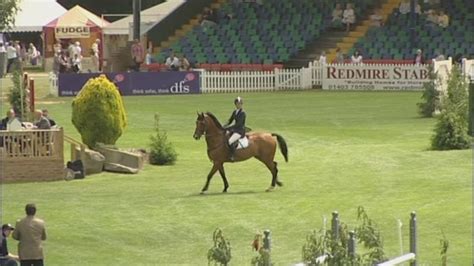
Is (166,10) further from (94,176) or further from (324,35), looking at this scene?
(94,176)

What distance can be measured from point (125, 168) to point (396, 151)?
6.77 metres

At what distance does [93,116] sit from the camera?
3406cm

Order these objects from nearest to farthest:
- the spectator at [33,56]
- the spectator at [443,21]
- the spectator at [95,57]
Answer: the spectator at [443,21], the spectator at [95,57], the spectator at [33,56]

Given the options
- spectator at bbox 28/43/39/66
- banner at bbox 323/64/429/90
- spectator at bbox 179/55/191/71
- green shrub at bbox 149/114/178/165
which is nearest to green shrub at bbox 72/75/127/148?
green shrub at bbox 149/114/178/165

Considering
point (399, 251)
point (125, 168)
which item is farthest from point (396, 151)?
point (399, 251)

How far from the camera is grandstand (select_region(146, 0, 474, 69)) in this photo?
6075 centimetres

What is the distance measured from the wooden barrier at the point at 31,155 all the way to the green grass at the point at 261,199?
63 cm

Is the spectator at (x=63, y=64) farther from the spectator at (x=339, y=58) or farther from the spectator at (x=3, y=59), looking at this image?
the spectator at (x=339, y=58)

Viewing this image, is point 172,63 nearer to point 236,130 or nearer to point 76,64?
point 76,64

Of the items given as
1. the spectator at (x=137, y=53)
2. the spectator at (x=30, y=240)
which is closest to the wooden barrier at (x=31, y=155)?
the spectator at (x=30, y=240)

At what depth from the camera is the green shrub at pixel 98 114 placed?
34.0 m

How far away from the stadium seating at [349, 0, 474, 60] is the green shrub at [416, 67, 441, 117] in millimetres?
14508

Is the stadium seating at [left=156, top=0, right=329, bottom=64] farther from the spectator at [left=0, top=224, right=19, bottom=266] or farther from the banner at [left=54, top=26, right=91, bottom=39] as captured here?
the spectator at [left=0, top=224, right=19, bottom=266]

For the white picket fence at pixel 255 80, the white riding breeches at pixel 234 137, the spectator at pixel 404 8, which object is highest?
the spectator at pixel 404 8
